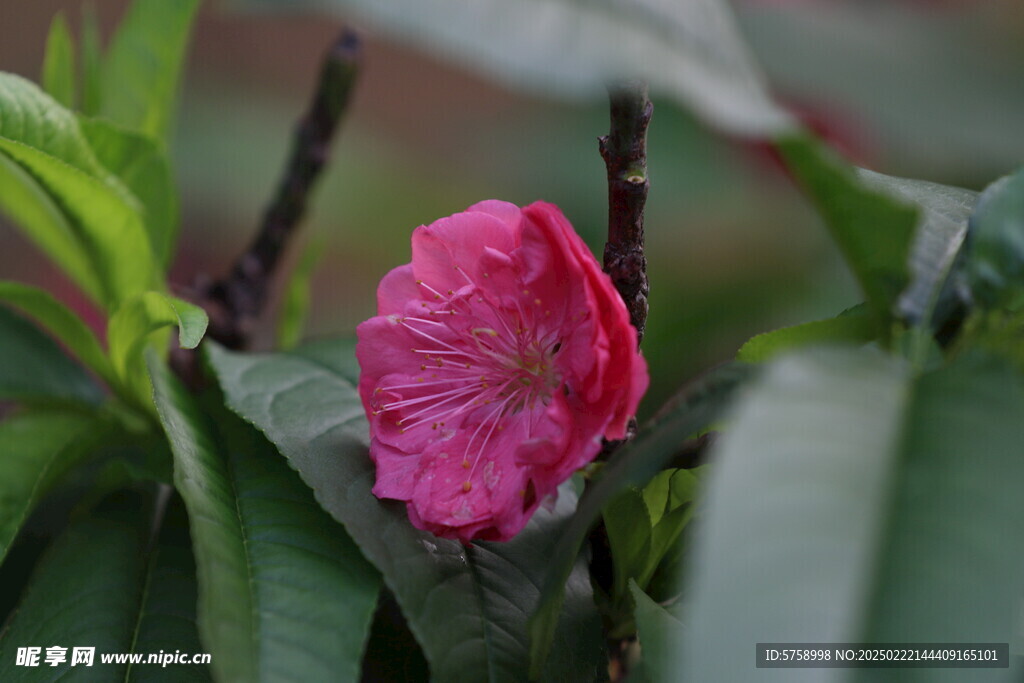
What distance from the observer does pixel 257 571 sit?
0.32 m

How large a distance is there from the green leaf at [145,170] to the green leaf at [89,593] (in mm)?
177

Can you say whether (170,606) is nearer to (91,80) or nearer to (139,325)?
(139,325)

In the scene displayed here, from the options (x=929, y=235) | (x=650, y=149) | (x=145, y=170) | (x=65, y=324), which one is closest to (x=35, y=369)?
(x=65, y=324)

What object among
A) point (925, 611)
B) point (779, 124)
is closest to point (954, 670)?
point (925, 611)

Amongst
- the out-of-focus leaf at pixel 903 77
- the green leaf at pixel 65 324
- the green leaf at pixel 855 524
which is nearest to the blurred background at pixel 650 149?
the out-of-focus leaf at pixel 903 77

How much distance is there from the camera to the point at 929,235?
33 cm

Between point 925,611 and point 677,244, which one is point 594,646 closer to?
point 925,611

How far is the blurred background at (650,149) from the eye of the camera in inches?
27.3

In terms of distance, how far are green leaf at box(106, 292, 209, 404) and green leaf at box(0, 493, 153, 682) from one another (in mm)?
72

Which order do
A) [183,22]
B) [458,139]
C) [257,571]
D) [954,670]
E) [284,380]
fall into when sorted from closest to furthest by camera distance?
[954,670] < [257,571] < [284,380] < [183,22] < [458,139]

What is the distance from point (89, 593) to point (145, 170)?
10.0 inches

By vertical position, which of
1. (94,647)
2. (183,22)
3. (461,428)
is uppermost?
(183,22)

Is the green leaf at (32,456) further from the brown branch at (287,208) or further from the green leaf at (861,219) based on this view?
the green leaf at (861,219)

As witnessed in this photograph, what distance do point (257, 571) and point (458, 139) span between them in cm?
137
